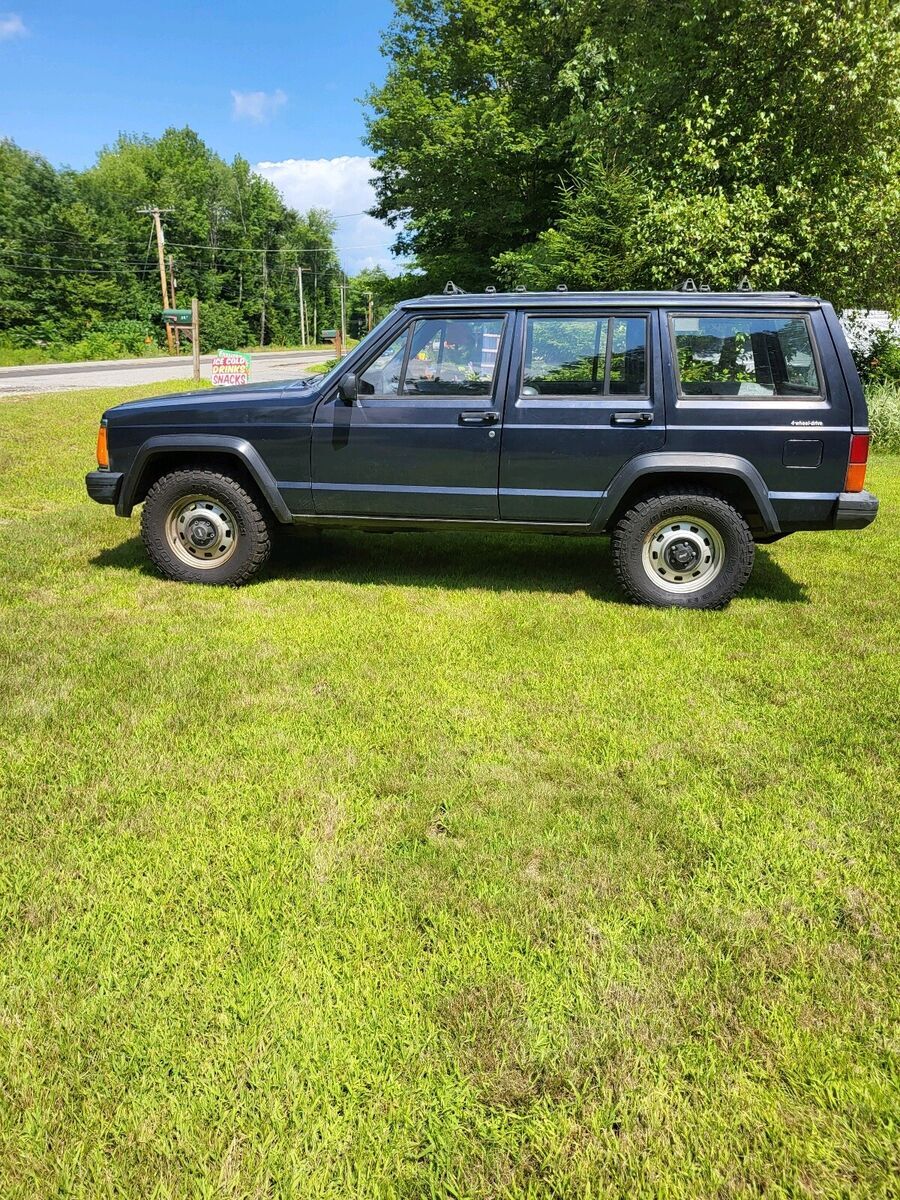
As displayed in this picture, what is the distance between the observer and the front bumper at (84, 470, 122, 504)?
16.6ft

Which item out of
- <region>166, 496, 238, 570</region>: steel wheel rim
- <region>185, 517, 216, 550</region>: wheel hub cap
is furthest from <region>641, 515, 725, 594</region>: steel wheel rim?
<region>185, 517, 216, 550</region>: wheel hub cap

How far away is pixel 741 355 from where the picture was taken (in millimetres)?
4652

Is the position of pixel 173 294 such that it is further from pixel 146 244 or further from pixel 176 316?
pixel 176 316

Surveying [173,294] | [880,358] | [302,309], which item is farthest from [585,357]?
Result: [302,309]

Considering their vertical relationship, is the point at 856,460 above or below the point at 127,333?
below

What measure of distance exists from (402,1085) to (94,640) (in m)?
3.18

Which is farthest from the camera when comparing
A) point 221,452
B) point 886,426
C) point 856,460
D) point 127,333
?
point 127,333

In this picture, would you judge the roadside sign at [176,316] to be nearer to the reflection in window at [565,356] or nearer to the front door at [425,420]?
the front door at [425,420]

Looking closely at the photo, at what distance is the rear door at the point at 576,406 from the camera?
4637 mm

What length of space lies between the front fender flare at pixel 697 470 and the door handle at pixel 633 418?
0.67 feet

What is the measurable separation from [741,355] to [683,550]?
1259 millimetres

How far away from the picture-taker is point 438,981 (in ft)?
6.30

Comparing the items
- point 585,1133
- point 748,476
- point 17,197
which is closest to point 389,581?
point 748,476

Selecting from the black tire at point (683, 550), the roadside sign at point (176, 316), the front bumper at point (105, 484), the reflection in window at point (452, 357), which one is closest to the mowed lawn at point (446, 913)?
the black tire at point (683, 550)
